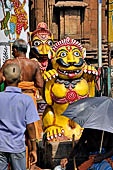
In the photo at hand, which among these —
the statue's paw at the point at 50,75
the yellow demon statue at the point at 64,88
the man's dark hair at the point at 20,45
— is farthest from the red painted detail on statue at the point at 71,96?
the man's dark hair at the point at 20,45

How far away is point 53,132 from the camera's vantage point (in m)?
6.34

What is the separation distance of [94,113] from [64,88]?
1.71 metres

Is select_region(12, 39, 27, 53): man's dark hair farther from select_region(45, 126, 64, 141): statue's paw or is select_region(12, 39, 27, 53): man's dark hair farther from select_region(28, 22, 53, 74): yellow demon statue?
select_region(28, 22, 53, 74): yellow demon statue

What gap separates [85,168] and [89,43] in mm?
9681

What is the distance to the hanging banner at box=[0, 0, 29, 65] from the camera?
11938 millimetres

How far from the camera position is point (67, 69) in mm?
6512

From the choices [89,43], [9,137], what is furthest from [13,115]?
[89,43]

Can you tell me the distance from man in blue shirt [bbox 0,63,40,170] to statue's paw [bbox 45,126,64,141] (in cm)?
251

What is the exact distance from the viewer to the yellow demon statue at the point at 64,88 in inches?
255

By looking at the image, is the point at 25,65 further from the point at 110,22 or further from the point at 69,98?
the point at 110,22

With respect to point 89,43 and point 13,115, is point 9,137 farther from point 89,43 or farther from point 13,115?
point 89,43

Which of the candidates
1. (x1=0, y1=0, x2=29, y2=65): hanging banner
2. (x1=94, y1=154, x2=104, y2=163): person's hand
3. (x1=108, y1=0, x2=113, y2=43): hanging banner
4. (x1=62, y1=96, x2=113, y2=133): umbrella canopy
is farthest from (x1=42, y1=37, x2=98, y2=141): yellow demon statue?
(x1=108, y1=0, x2=113, y2=43): hanging banner

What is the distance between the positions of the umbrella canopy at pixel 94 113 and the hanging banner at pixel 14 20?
7.06 metres

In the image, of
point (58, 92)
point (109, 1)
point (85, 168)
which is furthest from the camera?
point (109, 1)
